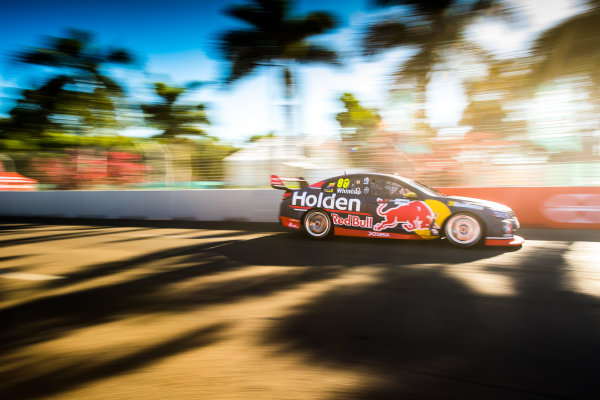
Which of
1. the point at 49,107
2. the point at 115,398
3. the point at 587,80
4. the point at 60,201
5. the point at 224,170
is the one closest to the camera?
the point at 115,398

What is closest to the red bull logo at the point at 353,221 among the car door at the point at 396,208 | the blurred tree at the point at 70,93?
the car door at the point at 396,208

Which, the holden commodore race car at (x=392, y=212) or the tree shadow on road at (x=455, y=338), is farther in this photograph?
the holden commodore race car at (x=392, y=212)

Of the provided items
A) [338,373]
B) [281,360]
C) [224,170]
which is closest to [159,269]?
[281,360]

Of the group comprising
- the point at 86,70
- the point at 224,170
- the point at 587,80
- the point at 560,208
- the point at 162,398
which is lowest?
the point at 162,398

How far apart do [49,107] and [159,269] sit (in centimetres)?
3169

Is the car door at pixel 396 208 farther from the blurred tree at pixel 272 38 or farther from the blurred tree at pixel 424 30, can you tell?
the blurred tree at pixel 272 38

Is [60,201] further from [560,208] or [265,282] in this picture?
[560,208]

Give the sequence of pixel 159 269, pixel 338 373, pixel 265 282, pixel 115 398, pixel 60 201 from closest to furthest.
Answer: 1. pixel 115 398
2. pixel 338 373
3. pixel 265 282
4. pixel 159 269
5. pixel 60 201

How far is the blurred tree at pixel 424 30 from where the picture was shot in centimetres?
1644

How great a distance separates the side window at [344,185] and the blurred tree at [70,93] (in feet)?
81.7

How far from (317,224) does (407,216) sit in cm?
173

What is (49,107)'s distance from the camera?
30250 mm

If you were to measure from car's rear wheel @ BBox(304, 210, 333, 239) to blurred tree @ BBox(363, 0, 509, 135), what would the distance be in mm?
10232

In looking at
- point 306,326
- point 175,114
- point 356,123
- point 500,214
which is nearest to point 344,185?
point 500,214
